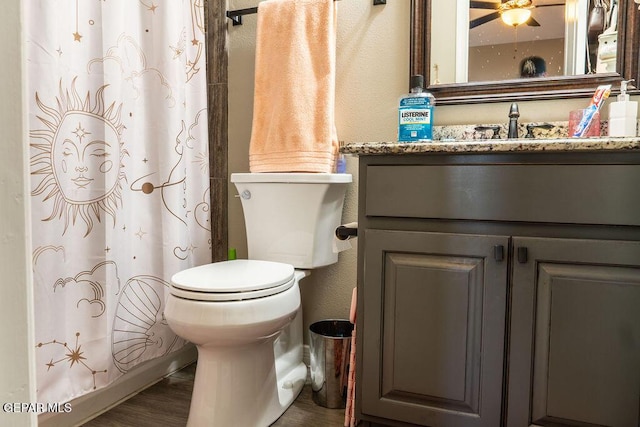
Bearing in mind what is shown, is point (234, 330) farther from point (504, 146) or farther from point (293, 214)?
point (504, 146)

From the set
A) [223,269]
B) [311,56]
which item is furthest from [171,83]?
[223,269]

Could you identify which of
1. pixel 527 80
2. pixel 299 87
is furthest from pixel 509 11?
pixel 299 87

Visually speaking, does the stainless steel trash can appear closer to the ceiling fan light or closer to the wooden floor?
the wooden floor

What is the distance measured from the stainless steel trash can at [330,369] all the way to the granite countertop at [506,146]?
75cm

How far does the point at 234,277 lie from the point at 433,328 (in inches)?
23.4

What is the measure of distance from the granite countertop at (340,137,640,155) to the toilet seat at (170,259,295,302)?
456mm

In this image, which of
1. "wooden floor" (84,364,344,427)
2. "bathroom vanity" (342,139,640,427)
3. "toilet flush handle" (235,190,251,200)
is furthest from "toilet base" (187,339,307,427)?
"toilet flush handle" (235,190,251,200)

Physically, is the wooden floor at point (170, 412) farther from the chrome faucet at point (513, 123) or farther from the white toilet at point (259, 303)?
the chrome faucet at point (513, 123)

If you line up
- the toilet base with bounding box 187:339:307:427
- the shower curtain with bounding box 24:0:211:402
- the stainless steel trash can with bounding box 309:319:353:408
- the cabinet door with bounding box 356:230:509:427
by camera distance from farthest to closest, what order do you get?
the stainless steel trash can with bounding box 309:319:353:408 < the toilet base with bounding box 187:339:307:427 < the shower curtain with bounding box 24:0:211:402 < the cabinet door with bounding box 356:230:509:427

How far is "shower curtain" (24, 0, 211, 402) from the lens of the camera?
123 centimetres

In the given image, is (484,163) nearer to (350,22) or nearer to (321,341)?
(321,341)

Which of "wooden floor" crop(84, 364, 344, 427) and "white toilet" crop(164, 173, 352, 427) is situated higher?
"white toilet" crop(164, 173, 352, 427)

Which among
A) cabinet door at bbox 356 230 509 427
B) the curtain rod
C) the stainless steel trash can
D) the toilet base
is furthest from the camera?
the curtain rod

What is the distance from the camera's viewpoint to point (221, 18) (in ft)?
6.61
